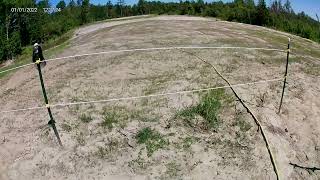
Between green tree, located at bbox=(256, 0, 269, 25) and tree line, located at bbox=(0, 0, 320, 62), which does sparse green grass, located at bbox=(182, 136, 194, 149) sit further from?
green tree, located at bbox=(256, 0, 269, 25)

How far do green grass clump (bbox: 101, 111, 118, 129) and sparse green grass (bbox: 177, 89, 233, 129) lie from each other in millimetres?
1867

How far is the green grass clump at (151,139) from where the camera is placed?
1231 centimetres

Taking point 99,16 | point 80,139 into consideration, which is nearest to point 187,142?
point 80,139

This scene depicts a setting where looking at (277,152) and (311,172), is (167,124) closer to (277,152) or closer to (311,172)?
(277,152)

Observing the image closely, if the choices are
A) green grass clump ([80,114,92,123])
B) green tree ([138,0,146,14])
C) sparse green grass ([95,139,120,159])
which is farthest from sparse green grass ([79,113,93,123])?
green tree ([138,0,146,14])

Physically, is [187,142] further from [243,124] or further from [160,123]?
[243,124]

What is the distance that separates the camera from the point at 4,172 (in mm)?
11469

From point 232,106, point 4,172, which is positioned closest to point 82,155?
point 4,172

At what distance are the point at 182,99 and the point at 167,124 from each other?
1406 millimetres

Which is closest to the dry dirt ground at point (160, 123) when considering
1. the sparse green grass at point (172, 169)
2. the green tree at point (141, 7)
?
the sparse green grass at point (172, 169)

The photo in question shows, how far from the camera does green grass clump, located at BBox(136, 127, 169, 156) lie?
1231cm

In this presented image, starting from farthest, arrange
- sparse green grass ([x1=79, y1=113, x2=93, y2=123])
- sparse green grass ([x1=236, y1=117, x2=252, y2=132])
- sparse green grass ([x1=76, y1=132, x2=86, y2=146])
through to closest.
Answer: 1. sparse green grass ([x1=79, y1=113, x2=93, y2=123])
2. sparse green grass ([x1=236, y1=117, x2=252, y2=132])
3. sparse green grass ([x1=76, y1=132, x2=86, y2=146])

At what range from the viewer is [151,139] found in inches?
497

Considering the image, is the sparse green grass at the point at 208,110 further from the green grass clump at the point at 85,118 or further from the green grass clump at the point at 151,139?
the green grass clump at the point at 85,118
